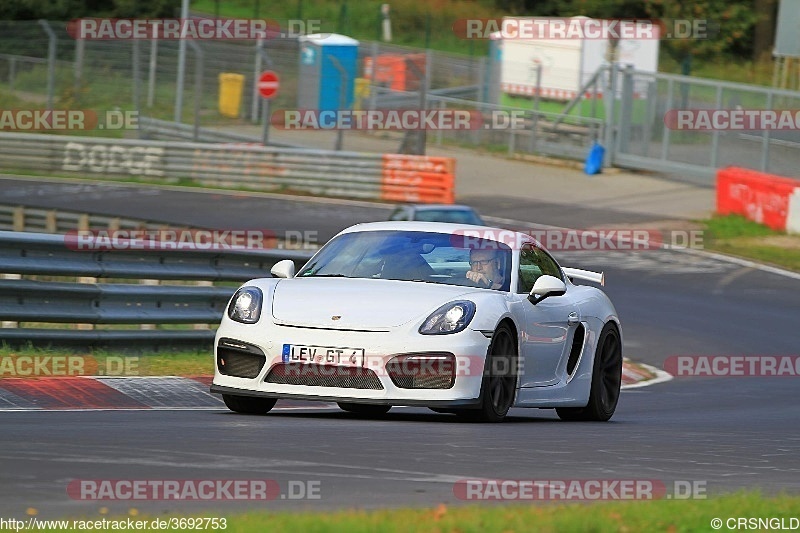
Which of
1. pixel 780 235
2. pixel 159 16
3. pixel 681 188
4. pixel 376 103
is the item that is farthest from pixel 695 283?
pixel 159 16

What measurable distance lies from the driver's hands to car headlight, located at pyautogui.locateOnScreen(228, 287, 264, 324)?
1.33m

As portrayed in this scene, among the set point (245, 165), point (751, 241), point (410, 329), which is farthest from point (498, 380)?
point (245, 165)

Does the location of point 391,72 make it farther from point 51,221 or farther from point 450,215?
point 450,215

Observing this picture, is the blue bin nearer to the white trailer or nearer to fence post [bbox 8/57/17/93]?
the white trailer

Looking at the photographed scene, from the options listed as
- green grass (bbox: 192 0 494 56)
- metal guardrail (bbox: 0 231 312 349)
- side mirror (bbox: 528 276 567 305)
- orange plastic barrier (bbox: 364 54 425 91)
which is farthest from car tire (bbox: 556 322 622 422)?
green grass (bbox: 192 0 494 56)

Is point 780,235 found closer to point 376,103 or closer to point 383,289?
point 376,103

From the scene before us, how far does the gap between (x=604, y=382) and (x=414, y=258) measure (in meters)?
1.98

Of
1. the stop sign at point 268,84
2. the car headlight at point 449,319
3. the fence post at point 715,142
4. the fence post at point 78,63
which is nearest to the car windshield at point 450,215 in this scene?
the car headlight at point 449,319

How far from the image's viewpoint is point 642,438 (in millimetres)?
8898

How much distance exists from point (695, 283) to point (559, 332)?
13.1 meters

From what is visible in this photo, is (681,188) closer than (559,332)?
No

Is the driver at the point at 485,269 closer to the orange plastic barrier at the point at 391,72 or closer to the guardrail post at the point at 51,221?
the guardrail post at the point at 51,221

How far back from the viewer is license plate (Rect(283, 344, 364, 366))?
28.3 feet

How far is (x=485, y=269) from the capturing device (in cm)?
967
